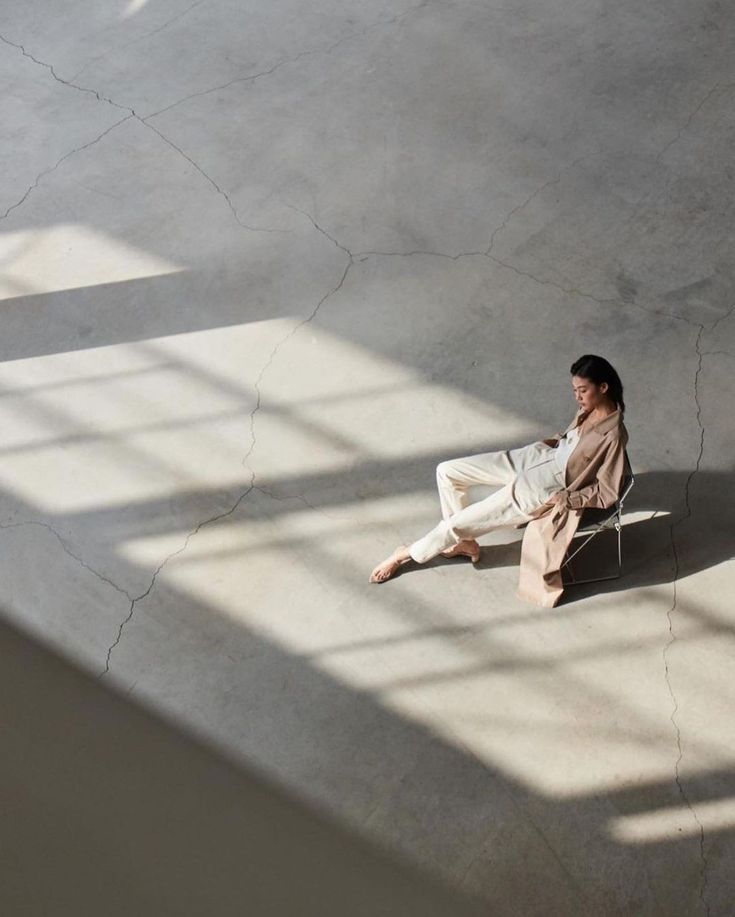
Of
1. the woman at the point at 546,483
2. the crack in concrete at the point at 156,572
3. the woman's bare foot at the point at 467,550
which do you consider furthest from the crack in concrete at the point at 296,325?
the woman's bare foot at the point at 467,550

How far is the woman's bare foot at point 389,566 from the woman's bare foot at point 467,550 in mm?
175

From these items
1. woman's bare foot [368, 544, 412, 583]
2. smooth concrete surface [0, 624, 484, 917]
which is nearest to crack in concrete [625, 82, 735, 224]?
woman's bare foot [368, 544, 412, 583]

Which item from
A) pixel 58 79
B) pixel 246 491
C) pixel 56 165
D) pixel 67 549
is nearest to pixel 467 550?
pixel 246 491

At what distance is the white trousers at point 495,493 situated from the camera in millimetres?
3764

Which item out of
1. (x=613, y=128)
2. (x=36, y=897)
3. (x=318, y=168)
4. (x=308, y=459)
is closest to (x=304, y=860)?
(x=36, y=897)

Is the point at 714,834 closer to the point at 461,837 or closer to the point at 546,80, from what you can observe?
the point at 461,837

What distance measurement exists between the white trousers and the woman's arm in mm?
96

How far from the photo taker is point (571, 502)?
12.0ft

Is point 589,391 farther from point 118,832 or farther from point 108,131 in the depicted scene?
point 108,131

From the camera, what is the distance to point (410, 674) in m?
3.83

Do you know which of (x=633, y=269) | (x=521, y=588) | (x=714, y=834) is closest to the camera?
(x=714, y=834)

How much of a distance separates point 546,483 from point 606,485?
257mm

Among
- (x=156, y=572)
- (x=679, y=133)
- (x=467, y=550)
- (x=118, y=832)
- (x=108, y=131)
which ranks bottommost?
(x=156, y=572)

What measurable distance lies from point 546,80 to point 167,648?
3.99 metres
